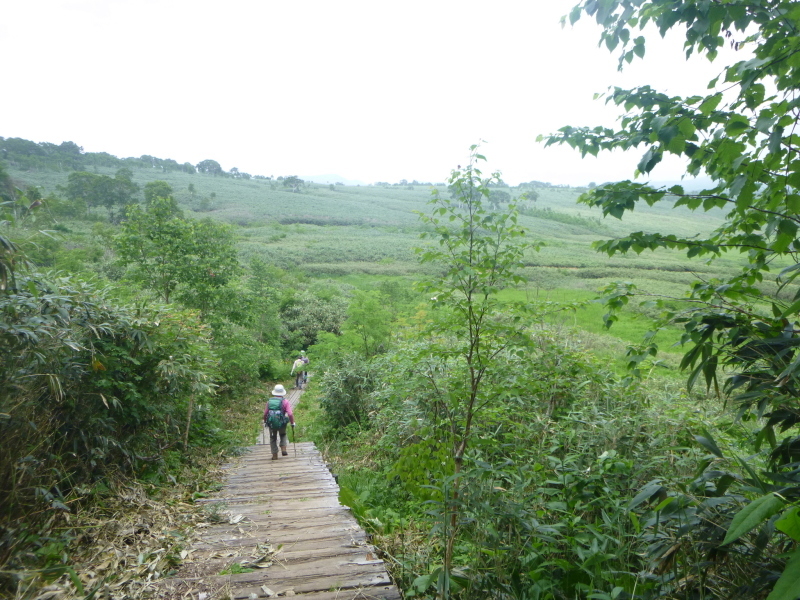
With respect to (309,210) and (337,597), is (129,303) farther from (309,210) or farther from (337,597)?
(309,210)

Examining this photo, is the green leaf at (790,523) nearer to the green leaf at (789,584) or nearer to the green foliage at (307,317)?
the green leaf at (789,584)

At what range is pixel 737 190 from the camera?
1.91 metres

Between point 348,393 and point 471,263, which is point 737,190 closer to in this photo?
point 471,263

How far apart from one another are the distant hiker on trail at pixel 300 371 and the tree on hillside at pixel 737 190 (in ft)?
51.9

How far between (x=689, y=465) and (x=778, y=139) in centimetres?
310

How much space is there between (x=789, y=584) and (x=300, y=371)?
59.3ft

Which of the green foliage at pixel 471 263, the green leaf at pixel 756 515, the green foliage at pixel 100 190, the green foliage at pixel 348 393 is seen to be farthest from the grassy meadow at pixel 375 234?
the green leaf at pixel 756 515

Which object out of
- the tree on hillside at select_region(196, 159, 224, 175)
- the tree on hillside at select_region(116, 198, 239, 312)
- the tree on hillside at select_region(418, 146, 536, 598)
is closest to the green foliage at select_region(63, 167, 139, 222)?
the tree on hillside at select_region(116, 198, 239, 312)

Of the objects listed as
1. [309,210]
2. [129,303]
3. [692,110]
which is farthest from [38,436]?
[309,210]

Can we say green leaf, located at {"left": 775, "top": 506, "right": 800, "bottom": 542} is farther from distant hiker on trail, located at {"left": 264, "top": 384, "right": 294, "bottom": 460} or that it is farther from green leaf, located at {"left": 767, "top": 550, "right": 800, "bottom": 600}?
distant hiker on trail, located at {"left": 264, "top": 384, "right": 294, "bottom": 460}

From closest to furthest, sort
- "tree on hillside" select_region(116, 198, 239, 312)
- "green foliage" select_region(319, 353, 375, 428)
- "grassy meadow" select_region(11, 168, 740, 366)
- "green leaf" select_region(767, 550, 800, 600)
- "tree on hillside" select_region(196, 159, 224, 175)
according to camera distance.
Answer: "green leaf" select_region(767, 550, 800, 600) < "green foliage" select_region(319, 353, 375, 428) < "tree on hillside" select_region(116, 198, 239, 312) < "grassy meadow" select_region(11, 168, 740, 366) < "tree on hillside" select_region(196, 159, 224, 175)

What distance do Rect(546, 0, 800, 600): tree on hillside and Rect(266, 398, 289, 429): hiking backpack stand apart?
7.04 metres

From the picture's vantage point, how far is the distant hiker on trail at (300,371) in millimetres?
17875

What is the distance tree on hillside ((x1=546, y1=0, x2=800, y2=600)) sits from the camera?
1.92m
